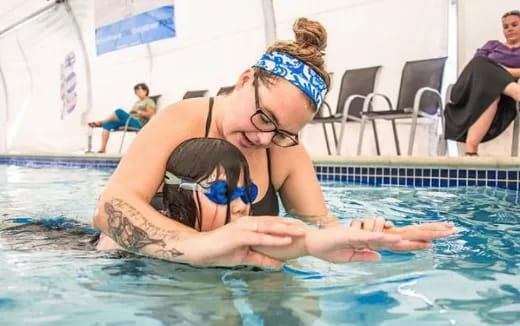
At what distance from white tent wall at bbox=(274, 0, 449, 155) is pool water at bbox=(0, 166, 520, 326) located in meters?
4.77

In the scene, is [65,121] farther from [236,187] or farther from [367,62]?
[236,187]

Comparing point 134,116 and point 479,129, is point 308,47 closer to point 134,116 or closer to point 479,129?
point 479,129

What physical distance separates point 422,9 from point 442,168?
9.06 feet

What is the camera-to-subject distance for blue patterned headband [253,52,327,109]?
143 cm

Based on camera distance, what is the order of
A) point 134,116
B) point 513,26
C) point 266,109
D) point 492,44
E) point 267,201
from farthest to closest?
point 134,116 < point 492,44 < point 513,26 < point 267,201 < point 266,109

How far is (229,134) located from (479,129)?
405 centimetres

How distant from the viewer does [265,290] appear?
128cm

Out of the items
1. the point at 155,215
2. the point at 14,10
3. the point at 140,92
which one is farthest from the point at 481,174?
the point at 14,10

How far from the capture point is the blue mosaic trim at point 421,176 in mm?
4060

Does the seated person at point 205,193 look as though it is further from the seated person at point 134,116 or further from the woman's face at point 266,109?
the seated person at point 134,116

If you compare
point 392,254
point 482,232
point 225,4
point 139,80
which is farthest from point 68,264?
point 139,80

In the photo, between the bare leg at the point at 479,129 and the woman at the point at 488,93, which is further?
the bare leg at the point at 479,129

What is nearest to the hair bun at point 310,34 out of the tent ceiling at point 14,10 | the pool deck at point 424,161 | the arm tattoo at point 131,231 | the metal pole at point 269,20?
the arm tattoo at point 131,231

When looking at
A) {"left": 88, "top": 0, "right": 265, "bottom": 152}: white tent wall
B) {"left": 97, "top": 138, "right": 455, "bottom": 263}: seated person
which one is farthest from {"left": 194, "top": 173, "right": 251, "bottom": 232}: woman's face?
{"left": 88, "top": 0, "right": 265, "bottom": 152}: white tent wall
